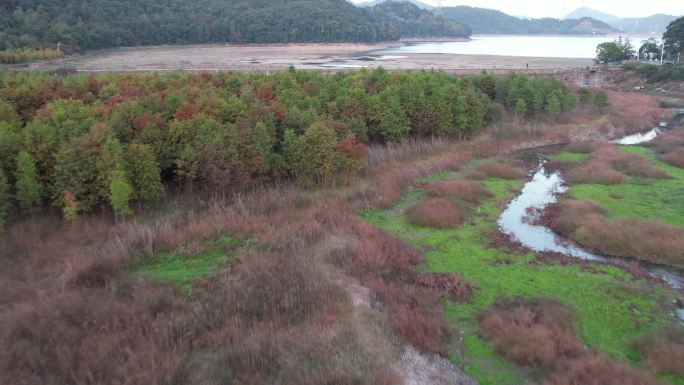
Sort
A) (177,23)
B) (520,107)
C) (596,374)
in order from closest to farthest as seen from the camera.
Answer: (596,374) < (520,107) < (177,23)

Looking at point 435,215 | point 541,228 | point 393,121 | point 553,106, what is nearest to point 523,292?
point 435,215

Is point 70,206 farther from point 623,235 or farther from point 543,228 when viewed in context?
point 623,235

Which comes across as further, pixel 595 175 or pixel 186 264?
pixel 595 175

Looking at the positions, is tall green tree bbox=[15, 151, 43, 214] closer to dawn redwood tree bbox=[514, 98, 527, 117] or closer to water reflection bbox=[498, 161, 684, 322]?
water reflection bbox=[498, 161, 684, 322]

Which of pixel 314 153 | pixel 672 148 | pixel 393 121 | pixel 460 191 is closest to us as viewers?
pixel 314 153

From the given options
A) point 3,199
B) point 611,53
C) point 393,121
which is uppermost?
point 611,53

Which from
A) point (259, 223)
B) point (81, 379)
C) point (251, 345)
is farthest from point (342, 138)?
point (81, 379)

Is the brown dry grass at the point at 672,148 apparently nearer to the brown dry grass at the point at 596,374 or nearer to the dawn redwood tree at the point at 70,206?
the brown dry grass at the point at 596,374
